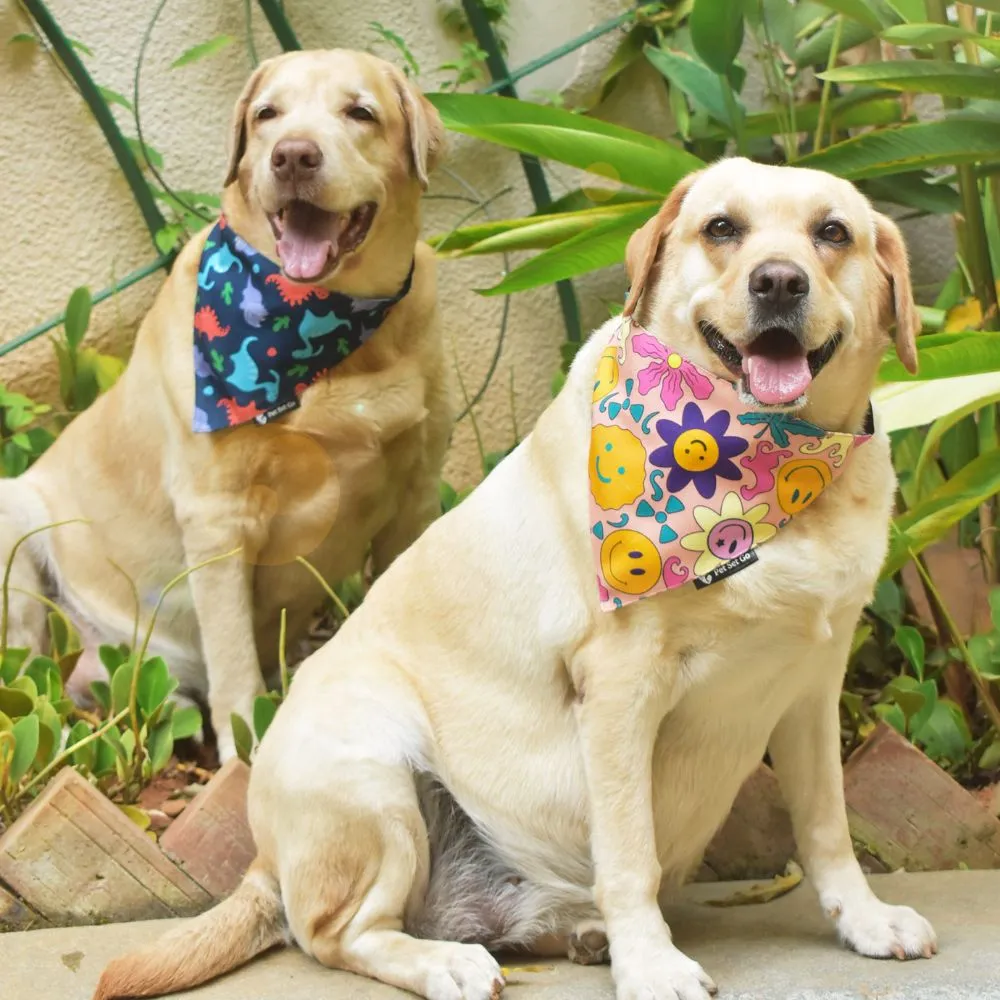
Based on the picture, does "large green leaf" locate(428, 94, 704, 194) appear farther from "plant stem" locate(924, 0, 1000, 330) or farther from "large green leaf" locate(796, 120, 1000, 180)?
"plant stem" locate(924, 0, 1000, 330)

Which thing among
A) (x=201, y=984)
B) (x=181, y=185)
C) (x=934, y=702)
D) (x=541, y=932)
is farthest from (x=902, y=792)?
(x=181, y=185)

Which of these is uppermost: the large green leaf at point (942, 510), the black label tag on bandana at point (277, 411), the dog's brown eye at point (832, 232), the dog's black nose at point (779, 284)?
the dog's black nose at point (779, 284)

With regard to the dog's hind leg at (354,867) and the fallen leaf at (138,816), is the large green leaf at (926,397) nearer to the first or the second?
the dog's hind leg at (354,867)

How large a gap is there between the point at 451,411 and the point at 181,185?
1620mm

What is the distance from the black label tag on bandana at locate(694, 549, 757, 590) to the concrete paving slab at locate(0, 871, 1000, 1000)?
1.94 feet

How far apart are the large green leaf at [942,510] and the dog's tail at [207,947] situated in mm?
1329

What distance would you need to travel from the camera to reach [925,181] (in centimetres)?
361

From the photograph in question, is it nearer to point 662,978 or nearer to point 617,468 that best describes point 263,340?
point 617,468

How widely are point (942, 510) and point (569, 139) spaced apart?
121cm

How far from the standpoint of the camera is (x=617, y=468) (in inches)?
80.1

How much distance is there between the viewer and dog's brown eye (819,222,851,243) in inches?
79.0

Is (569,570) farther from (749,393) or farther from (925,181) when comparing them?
(925,181)

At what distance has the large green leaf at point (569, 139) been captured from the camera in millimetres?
3092

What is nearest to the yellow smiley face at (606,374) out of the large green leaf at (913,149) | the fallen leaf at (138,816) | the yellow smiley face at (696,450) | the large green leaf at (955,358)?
the yellow smiley face at (696,450)
